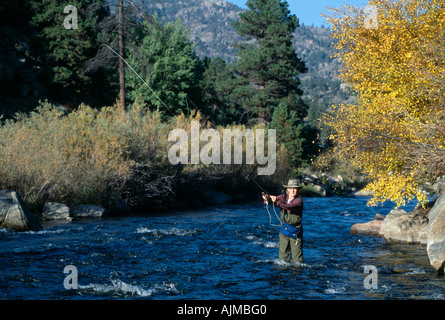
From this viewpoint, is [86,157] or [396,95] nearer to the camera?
[396,95]

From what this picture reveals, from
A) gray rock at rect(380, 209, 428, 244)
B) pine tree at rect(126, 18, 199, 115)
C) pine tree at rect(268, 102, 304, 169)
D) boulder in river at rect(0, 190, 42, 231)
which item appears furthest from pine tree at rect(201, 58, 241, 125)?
boulder in river at rect(0, 190, 42, 231)

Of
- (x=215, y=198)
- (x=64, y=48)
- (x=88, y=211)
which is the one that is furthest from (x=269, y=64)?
(x=88, y=211)

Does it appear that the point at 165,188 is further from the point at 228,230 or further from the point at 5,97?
the point at 5,97

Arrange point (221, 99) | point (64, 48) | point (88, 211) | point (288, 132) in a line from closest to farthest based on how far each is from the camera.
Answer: point (88, 211)
point (64, 48)
point (288, 132)
point (221, 99)

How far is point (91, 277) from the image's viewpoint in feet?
32.7

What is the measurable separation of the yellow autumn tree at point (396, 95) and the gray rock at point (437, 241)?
1.83 meters

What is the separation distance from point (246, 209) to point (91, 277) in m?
15.2

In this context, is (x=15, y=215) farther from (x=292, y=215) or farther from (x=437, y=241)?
(x=437, y=241)

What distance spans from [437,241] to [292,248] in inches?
131

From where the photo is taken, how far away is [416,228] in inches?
618

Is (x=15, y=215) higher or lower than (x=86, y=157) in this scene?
lower

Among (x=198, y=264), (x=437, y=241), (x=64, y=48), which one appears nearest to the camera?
(x=437, y=241)

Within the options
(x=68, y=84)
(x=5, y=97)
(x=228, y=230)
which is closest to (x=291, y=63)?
(x=68, y=84)

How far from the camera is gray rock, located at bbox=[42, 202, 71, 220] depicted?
1738 cm
